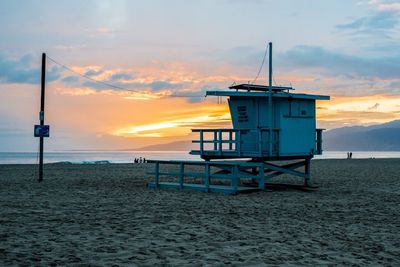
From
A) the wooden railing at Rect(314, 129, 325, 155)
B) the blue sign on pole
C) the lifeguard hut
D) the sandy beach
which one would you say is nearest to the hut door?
the lifeguard hut

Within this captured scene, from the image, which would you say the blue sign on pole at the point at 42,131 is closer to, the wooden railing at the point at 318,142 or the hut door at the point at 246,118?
the hut door at the point at 246,118

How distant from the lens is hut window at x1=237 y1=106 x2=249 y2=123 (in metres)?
21.0

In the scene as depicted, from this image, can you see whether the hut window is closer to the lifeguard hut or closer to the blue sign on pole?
the lifeguard hut

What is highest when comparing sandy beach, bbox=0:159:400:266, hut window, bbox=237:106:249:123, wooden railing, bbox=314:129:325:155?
hut window, bbox=237:106:249:123

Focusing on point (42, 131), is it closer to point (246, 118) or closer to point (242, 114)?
point (242, 114)

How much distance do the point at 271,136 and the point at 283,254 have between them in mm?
11679

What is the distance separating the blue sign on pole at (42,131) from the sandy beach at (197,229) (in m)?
5.56

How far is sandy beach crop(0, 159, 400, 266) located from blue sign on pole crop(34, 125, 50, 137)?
556cm

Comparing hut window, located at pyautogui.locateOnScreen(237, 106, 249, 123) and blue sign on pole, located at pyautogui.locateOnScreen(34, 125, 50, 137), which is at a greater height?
hut window, located at pyautogui.locateOnScreen(237, 106, 249, 123)

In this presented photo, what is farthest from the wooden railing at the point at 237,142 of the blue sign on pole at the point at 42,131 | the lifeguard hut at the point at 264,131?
the blue sign on pole at the point at 42,131

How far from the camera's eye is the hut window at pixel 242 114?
68.8 ft

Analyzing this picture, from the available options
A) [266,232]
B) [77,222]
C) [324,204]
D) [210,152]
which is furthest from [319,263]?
[210,152]

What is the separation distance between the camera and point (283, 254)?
26.5ft

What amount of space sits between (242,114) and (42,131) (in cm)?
937
